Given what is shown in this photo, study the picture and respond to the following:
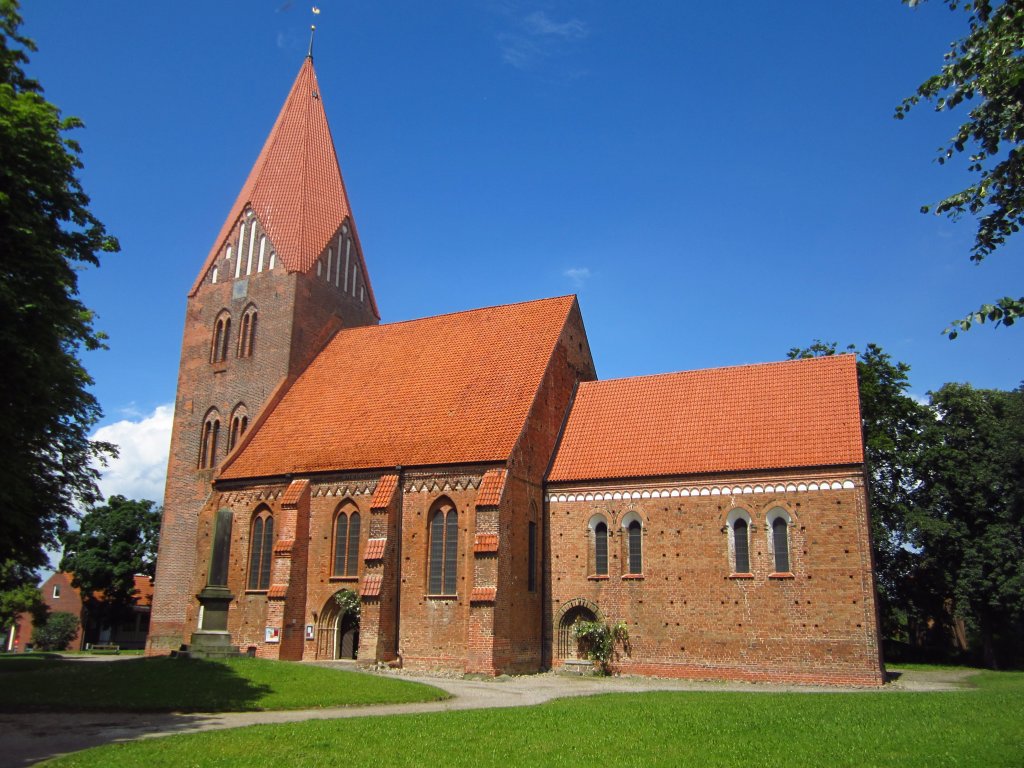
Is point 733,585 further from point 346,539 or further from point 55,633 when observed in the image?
point 55,633

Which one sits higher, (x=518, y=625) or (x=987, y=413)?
(x=987, y=413)

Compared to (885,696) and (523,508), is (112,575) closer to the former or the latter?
(523,508)

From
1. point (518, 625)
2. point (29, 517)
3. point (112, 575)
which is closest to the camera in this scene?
point (29, 517)

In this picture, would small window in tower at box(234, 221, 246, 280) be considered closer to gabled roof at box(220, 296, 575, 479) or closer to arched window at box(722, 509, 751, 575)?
gabled roof at box(220, 296, 575, 479)

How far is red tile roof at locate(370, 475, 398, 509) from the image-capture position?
87.3 ft

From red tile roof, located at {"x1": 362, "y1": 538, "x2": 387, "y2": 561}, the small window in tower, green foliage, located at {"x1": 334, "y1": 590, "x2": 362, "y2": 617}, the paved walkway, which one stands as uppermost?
the small window in tower

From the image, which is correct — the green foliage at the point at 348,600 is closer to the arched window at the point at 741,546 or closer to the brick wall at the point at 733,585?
the brick wall at the point at 733,585

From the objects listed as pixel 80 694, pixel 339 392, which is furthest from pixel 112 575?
pixel 80 694

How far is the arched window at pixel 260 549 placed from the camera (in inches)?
1166

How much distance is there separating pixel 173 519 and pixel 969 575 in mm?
31744

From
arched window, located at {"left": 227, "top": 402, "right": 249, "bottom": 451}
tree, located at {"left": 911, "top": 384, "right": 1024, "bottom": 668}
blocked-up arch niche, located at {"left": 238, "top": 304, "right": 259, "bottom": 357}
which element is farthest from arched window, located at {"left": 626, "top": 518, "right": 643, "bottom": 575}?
blocked-up arch niche, located at {"left": 238, "top": 304, "right": 259, "bottom": 357}

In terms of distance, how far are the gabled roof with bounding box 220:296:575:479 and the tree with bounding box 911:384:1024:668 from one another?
59.2 ft

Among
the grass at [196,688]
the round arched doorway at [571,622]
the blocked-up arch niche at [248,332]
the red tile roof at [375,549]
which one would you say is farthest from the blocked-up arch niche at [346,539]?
the blocked-up arch niche at [248,332]

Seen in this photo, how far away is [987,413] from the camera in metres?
36.2
